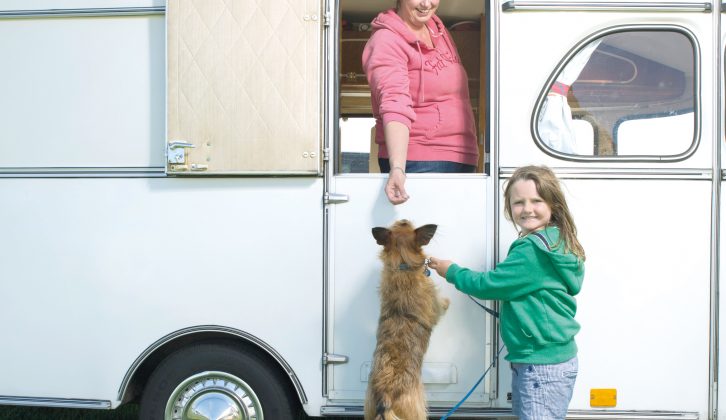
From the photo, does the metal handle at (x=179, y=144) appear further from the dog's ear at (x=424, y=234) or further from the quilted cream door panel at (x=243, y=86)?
the dog's ear at (x=424, y=234)

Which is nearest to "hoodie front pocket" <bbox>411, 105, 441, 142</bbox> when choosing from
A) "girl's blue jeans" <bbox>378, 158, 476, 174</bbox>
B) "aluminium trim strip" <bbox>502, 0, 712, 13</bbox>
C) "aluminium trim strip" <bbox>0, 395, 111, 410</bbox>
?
"girl's blue jeans" <bbox>378, 158, 476, 174</bbox>

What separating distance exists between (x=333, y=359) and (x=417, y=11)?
2000 mm

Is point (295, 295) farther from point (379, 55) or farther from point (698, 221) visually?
point (698, 221)

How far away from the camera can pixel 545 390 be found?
309cm

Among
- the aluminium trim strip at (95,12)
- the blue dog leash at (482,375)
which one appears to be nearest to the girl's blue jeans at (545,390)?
the blue dog leash at (482,375)

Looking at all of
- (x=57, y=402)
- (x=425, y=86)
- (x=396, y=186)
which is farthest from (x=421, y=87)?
(x=57, y=402)

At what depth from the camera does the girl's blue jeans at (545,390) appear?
309 centimetres

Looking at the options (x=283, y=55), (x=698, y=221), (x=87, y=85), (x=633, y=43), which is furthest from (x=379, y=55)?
(x=698, y=221)

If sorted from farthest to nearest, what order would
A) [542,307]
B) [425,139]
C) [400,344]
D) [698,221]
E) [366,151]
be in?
[366,151] < [425,139] < [698,221] < [400,344] < [542,307]

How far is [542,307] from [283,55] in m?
1.89

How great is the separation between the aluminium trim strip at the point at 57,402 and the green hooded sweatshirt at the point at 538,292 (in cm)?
221

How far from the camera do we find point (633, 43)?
3.66 meters

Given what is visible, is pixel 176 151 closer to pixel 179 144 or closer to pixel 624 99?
pixel 179 144

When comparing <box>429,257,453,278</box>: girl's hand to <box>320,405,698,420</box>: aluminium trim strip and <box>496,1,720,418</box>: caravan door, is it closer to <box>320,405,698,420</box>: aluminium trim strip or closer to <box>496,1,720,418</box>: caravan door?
<box>496,1,720,418</box>: caravan door
